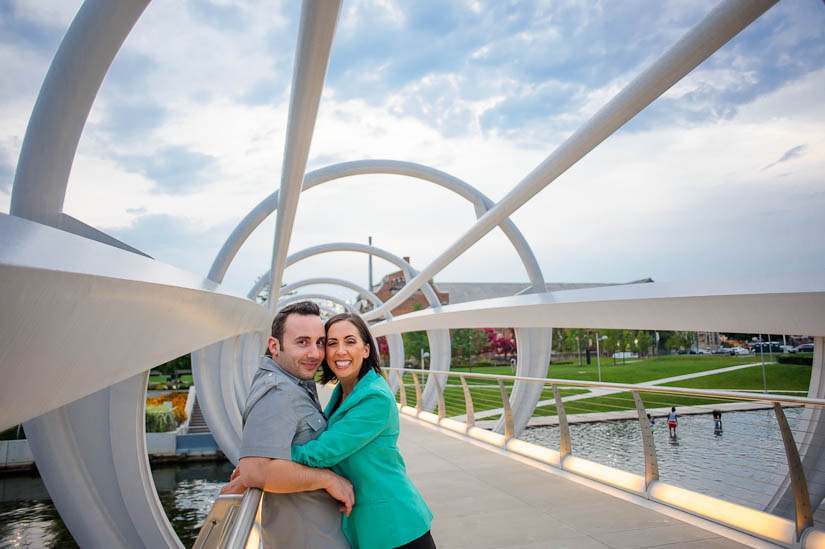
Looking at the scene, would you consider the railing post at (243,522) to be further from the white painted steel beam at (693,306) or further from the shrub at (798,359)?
the shrub at (798,359)

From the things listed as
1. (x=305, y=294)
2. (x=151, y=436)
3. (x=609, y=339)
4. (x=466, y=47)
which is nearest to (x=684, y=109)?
(x=466, y=47)

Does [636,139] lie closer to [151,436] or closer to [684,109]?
[684,109]

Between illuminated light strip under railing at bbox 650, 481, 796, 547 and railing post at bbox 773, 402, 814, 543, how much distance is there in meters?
0.09

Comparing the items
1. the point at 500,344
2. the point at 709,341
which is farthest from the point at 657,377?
the point at 500,344

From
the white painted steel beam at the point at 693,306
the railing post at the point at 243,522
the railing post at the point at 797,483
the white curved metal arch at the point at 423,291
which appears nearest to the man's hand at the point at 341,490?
the railing post at the point at 243,522

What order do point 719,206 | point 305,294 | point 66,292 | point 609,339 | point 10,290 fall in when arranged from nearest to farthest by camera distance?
point 10,290
point 66,292
point 719,206
point 305,294
point 609,339

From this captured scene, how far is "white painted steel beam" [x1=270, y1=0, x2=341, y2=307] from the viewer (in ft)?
9.18

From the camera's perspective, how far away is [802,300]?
17.0ft

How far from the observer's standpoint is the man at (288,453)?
6.43 ft

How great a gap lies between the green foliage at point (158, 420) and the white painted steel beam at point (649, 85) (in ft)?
57.1

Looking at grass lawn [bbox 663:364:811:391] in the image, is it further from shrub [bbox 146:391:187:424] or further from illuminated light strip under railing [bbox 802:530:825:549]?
shrub [bbox 146:391:187:424]

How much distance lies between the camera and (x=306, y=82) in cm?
355

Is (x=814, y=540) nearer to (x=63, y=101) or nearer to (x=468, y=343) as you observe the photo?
(x=63, y=101)

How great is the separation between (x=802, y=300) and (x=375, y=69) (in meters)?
4.62
